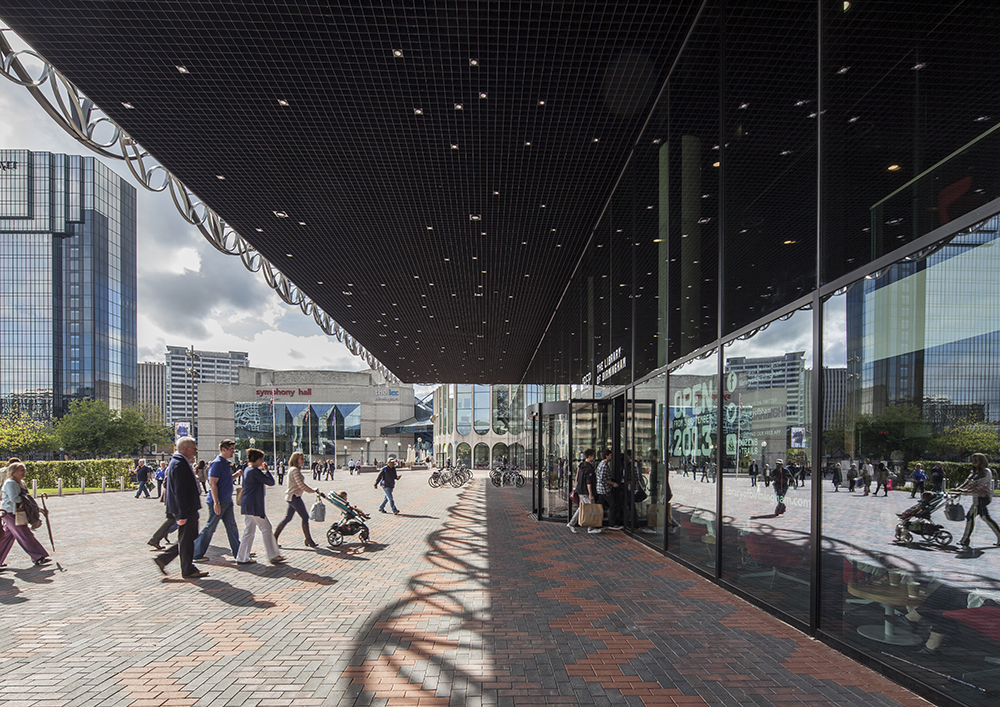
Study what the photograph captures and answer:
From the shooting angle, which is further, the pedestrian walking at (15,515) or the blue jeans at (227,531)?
the blue jeans at (227,531)

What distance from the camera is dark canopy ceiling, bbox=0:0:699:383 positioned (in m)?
6.90

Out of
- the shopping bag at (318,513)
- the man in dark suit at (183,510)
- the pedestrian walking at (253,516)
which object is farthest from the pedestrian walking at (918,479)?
the shopping bag at (318,513)

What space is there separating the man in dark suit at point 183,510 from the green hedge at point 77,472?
26.9m

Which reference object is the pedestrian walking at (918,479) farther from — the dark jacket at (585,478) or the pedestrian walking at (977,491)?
the dark jacket at (585,478)

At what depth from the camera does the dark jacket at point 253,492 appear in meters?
8.86

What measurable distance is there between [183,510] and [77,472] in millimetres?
28483

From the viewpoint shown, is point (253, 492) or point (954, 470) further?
point (253, 492)

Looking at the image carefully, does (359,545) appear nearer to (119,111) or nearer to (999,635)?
(119,111)

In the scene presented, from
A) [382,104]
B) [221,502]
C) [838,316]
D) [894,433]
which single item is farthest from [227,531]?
[894,433]

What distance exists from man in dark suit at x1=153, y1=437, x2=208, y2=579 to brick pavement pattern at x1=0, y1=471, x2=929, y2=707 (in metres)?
0.29

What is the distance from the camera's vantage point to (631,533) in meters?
11.3

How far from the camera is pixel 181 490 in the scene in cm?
800

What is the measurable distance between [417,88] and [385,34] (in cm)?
112

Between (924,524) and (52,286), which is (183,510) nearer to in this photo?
(924,524)
